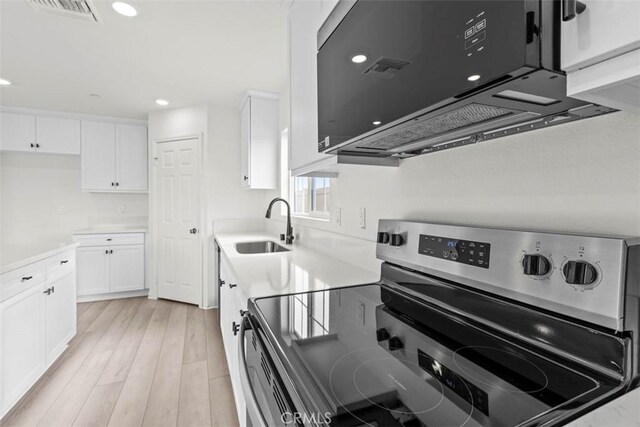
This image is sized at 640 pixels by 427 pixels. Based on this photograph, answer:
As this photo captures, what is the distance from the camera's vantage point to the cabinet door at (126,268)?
12.7 feet

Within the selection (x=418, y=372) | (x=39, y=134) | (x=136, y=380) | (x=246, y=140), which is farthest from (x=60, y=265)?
(x=418, y=372)

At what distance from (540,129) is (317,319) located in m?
0.77

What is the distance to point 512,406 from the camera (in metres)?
0.50

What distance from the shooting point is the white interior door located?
3.66 m

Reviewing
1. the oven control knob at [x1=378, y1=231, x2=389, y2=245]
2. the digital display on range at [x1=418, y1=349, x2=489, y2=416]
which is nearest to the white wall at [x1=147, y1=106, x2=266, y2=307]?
the oven control knob at [x1=378, y1=231, x2=389, y2=245]

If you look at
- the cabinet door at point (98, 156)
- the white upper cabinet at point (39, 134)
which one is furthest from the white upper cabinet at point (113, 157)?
the white upper cabinet at point (39, 134)

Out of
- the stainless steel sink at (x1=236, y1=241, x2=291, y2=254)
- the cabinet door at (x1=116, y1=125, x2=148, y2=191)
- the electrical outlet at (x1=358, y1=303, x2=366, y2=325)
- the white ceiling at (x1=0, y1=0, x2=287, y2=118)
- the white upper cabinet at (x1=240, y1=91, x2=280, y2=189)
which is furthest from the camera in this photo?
the cabinet door at (x1=116, y1=125, x2=148, y2=191)

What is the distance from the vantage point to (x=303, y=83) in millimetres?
1403

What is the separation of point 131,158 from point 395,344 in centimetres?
447

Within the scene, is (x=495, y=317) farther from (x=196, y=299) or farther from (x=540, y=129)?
(x=196, y=299)

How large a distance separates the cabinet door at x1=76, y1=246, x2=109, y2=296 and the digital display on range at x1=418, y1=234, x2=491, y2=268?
418 centimetres

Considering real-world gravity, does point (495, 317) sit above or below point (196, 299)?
above

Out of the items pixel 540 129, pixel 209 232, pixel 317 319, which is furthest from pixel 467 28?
pixel 209 232

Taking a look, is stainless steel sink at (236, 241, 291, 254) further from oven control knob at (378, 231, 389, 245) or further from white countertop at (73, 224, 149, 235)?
white countertop at (73, 224, 149, 235)
